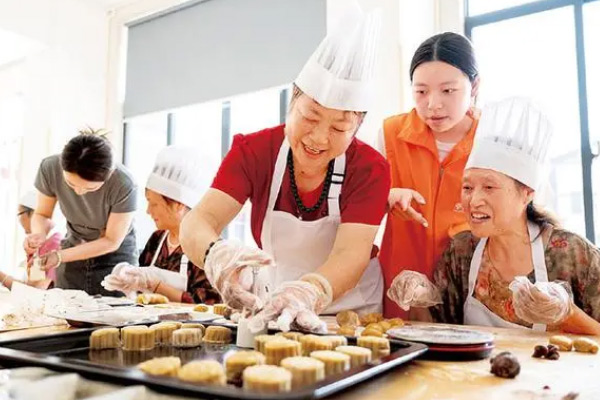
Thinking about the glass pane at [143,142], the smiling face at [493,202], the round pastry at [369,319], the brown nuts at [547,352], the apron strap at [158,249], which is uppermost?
the glass pane at [143,142]

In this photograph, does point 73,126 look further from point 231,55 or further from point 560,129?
point 560,129

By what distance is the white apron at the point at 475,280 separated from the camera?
1404mm

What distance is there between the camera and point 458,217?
169cm

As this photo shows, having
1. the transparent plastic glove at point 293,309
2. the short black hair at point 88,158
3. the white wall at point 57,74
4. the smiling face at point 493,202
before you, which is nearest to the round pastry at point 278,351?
the transparent plastic glove at point 293,309

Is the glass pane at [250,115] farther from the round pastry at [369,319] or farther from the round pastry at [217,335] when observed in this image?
the round pastry at [217,335]

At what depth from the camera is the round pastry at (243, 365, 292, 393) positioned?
620 mm

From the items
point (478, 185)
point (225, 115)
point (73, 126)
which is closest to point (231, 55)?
point (225, 115)

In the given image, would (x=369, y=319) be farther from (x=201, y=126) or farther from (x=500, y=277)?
(x=201, y=126)

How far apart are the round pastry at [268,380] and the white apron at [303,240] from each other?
836 millimetres

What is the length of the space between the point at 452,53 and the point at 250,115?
2.56 meters

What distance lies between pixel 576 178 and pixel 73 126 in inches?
148

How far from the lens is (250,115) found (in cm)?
404

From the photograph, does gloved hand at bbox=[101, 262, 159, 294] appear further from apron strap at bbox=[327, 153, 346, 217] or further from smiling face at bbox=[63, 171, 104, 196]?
apron strap at bbox=[327, 153, 346, 217]

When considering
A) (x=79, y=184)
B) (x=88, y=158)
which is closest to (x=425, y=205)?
(x=88, y=158)
